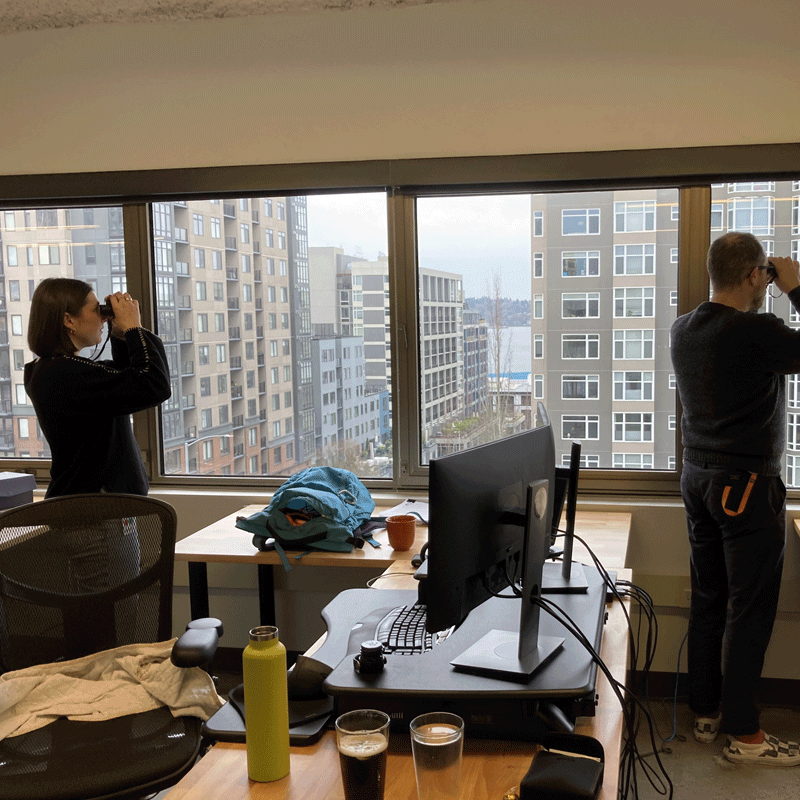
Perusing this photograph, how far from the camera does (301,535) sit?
2670 mm

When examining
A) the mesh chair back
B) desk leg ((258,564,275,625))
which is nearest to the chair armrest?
the mesh chair back

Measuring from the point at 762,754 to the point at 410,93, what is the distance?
266 centimetres

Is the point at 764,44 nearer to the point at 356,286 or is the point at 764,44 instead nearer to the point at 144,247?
the point at 356,286

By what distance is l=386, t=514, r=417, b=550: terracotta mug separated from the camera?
103 inches

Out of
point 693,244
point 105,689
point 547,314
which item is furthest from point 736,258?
point 105,689

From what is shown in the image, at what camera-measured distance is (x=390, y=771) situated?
1.21m

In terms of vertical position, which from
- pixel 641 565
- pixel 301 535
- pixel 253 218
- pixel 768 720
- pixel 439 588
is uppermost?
pixel 253 218

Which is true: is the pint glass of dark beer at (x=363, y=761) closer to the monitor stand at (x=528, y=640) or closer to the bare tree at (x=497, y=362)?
the monitor stand at (x=528, y=640)

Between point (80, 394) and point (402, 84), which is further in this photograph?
point (402, 84)

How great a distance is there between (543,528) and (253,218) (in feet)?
7.88

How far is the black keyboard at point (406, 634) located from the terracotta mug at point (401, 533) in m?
0.96

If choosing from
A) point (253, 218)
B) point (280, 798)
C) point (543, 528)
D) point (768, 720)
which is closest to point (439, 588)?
point (543, 528)

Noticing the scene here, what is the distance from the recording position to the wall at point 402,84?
9.66 ft

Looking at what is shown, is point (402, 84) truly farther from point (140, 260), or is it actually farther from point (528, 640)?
point (528, 640)
